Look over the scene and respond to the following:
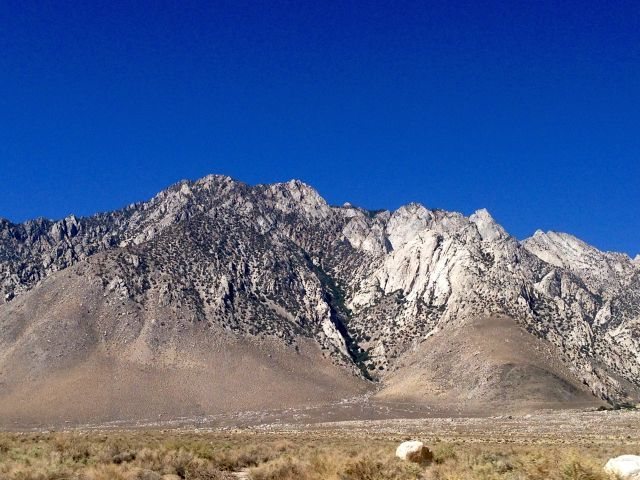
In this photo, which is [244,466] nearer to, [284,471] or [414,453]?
[284,471]

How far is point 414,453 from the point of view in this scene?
73.8 ft

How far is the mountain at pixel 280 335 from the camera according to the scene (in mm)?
127000

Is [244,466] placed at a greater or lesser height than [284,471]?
lesser

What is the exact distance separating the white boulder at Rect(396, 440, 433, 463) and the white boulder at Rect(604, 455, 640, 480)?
302 inches

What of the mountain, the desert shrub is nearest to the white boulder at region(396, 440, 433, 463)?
the desert shrub

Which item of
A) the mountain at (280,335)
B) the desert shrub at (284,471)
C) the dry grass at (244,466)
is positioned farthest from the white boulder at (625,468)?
the mountain at (280,335)

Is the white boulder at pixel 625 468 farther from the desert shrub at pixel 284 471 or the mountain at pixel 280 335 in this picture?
the mountain at pixel 280 335

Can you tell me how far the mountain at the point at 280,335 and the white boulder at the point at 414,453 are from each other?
99123 mm

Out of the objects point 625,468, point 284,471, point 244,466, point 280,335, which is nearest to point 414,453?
point 284,471

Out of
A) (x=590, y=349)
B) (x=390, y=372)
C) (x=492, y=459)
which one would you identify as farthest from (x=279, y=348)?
(x=492, y=459)

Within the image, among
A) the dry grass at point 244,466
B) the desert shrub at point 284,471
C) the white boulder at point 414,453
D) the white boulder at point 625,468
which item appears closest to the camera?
the white boulder at point 625,468

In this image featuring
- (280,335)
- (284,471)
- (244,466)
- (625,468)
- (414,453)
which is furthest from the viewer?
(280,335)

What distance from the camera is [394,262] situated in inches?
7820

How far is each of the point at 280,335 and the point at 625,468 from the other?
150 metres
